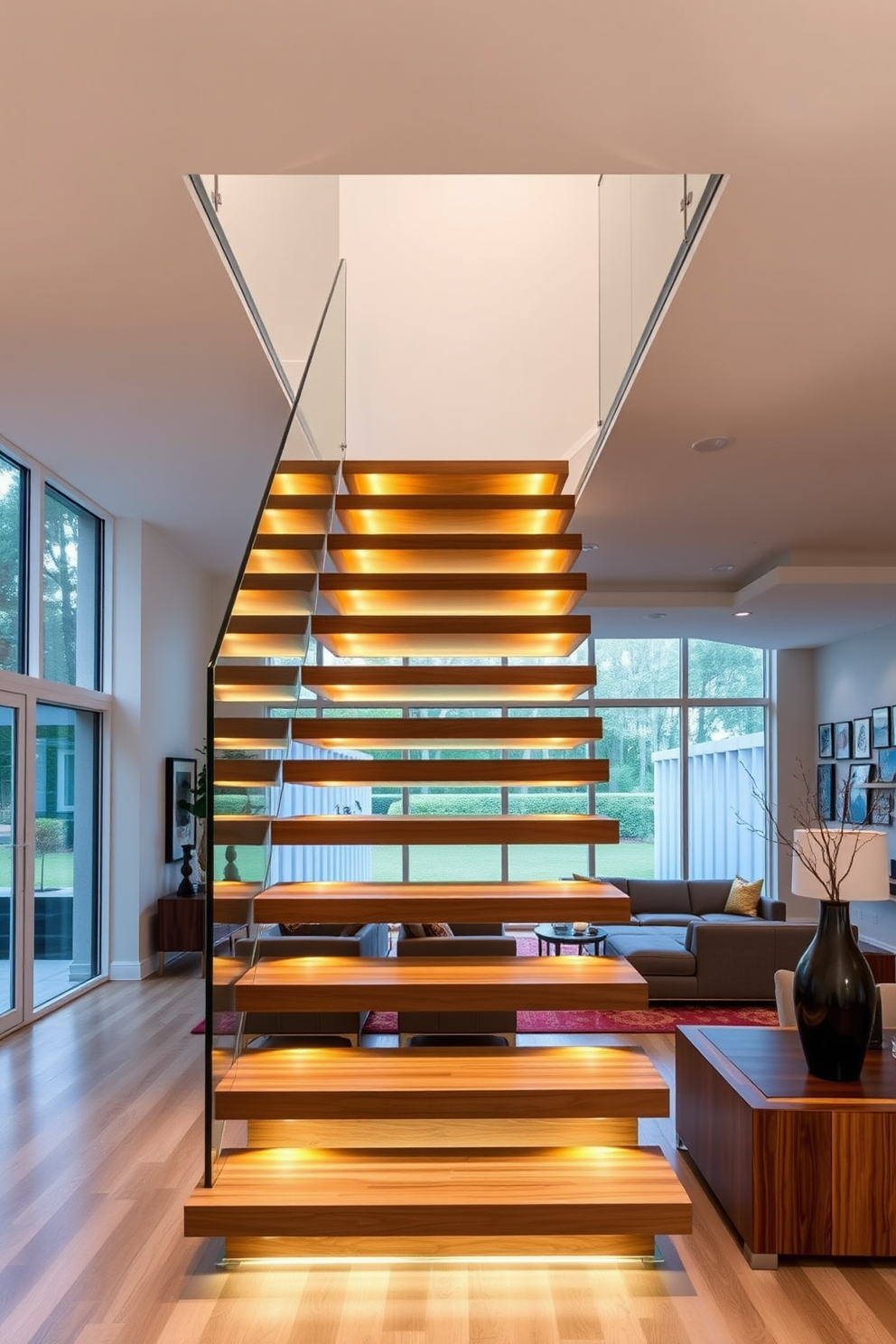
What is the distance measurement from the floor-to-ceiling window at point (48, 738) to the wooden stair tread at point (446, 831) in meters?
3.12

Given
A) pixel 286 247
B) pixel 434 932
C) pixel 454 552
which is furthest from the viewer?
pixel 434 932

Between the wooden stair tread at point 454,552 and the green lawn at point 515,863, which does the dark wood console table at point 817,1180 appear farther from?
the green lawn at point 515,863

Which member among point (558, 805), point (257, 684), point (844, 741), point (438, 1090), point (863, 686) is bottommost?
point (438, 1090)

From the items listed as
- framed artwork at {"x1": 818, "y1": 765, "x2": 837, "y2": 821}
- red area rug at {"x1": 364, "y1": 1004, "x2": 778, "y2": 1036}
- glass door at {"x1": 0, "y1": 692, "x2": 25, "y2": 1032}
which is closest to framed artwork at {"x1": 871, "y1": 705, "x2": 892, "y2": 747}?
framed artwork at {"x1": 818, "y1": 765, "x2": 837, "y2": 821}

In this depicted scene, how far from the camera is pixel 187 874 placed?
333 inches

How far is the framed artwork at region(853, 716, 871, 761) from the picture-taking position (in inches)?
375

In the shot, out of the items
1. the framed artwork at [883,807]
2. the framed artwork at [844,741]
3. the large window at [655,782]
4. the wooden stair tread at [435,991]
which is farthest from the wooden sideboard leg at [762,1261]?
the large window at [655,782]

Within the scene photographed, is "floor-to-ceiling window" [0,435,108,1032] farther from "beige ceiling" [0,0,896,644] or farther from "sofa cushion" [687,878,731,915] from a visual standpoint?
"sofa cushion" [687,878,731,915]

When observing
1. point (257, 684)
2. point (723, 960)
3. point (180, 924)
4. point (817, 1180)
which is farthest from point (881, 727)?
point (257, 684)

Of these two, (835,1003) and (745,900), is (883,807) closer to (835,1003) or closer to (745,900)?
(745,900)

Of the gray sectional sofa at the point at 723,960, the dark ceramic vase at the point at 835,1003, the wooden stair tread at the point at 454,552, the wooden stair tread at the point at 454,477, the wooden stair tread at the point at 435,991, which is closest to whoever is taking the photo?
the wooden stair tread at the point at 435,991

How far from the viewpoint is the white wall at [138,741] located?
7.74 metres

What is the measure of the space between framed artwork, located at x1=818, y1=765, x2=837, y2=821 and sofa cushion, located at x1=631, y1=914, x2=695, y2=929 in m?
2.66

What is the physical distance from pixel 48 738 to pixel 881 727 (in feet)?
22.2
